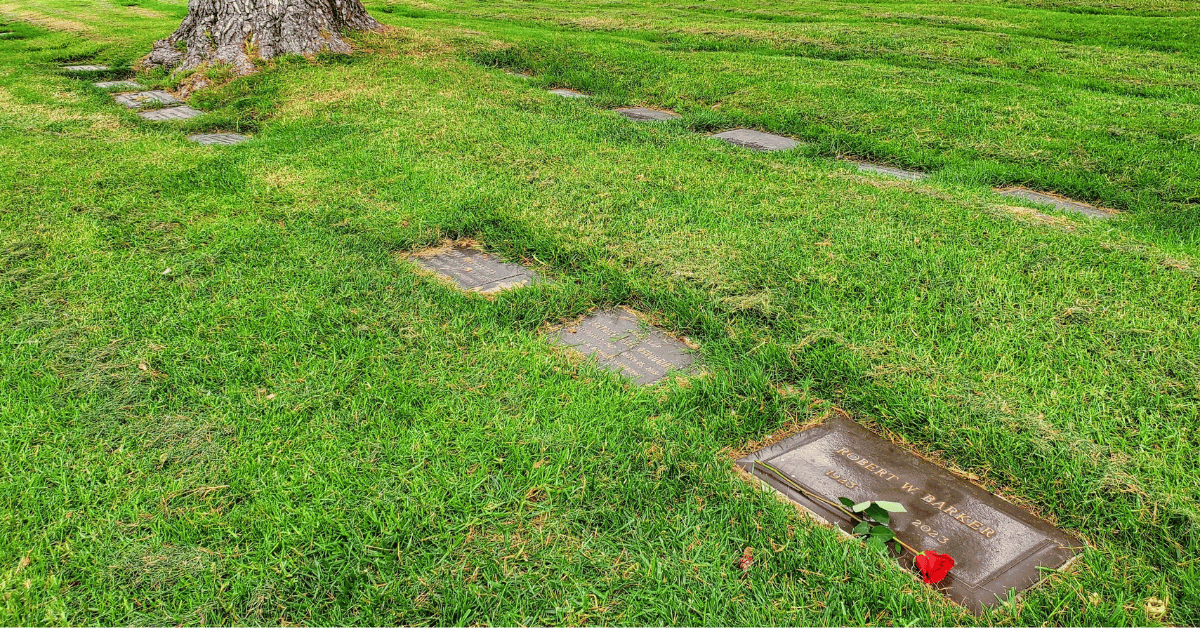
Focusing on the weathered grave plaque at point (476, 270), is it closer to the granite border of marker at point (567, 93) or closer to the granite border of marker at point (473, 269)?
the granite border of marker at point (473, 269)

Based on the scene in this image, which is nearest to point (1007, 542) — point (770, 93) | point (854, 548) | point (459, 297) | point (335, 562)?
point (854, 548)

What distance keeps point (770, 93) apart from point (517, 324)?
504 cm

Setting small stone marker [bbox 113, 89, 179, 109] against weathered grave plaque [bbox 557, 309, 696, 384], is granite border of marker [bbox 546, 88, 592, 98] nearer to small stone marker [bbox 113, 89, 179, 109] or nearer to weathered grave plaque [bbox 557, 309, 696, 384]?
small stone marker [bbox 113, 89, 179, 109]

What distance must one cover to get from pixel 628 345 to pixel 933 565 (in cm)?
146

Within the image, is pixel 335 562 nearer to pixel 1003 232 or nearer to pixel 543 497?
pixel 543 497

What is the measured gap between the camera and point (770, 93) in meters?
7.28

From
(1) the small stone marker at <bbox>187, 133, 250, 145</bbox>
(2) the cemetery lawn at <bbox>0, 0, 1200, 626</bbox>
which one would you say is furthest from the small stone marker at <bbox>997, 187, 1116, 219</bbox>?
(1) the small stone marker at <bbox>187, 133, 250, 145</bbox>

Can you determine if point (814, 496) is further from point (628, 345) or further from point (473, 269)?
point (473, 269)

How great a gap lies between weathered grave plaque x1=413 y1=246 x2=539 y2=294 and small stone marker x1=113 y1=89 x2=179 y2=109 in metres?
5.40

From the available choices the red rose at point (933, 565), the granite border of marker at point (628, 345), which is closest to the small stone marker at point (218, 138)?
the granite border of marker at point (628, 345)

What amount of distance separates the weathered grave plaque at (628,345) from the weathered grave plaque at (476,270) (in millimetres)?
503

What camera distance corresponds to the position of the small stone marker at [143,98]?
7.53 m

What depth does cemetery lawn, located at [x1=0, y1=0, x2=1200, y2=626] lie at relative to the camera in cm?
197

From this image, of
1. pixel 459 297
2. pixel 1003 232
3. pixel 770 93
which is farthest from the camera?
pixel 770 93
